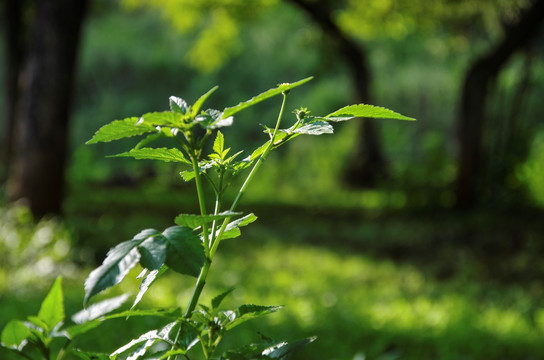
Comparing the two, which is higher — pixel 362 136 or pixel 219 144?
pixel 219 144

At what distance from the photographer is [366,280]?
583cm

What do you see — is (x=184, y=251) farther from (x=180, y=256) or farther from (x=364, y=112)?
(x=364, y=112)

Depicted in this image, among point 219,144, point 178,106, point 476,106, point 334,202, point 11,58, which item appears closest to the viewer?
point 178,106

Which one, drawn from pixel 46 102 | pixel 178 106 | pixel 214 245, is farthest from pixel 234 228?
pixel 46 102

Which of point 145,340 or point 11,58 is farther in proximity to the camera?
point 11,58

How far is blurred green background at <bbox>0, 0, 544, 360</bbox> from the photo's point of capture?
384cm

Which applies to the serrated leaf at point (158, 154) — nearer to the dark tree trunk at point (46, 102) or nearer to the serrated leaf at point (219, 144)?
the serrated leaf at point (219, 144)

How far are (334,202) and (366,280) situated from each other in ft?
15.2

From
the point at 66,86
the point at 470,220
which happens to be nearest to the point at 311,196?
the point at 470,220

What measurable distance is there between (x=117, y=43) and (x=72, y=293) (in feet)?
48.4

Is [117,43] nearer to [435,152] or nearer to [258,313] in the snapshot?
[435,152]

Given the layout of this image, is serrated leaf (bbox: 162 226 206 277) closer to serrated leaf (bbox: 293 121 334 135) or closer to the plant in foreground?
the plant in foreground

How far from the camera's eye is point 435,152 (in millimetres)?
9242

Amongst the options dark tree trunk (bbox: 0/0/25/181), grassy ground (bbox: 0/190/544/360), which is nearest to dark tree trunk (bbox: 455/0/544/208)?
grassy ground (bbox: 0/190/544/360)
